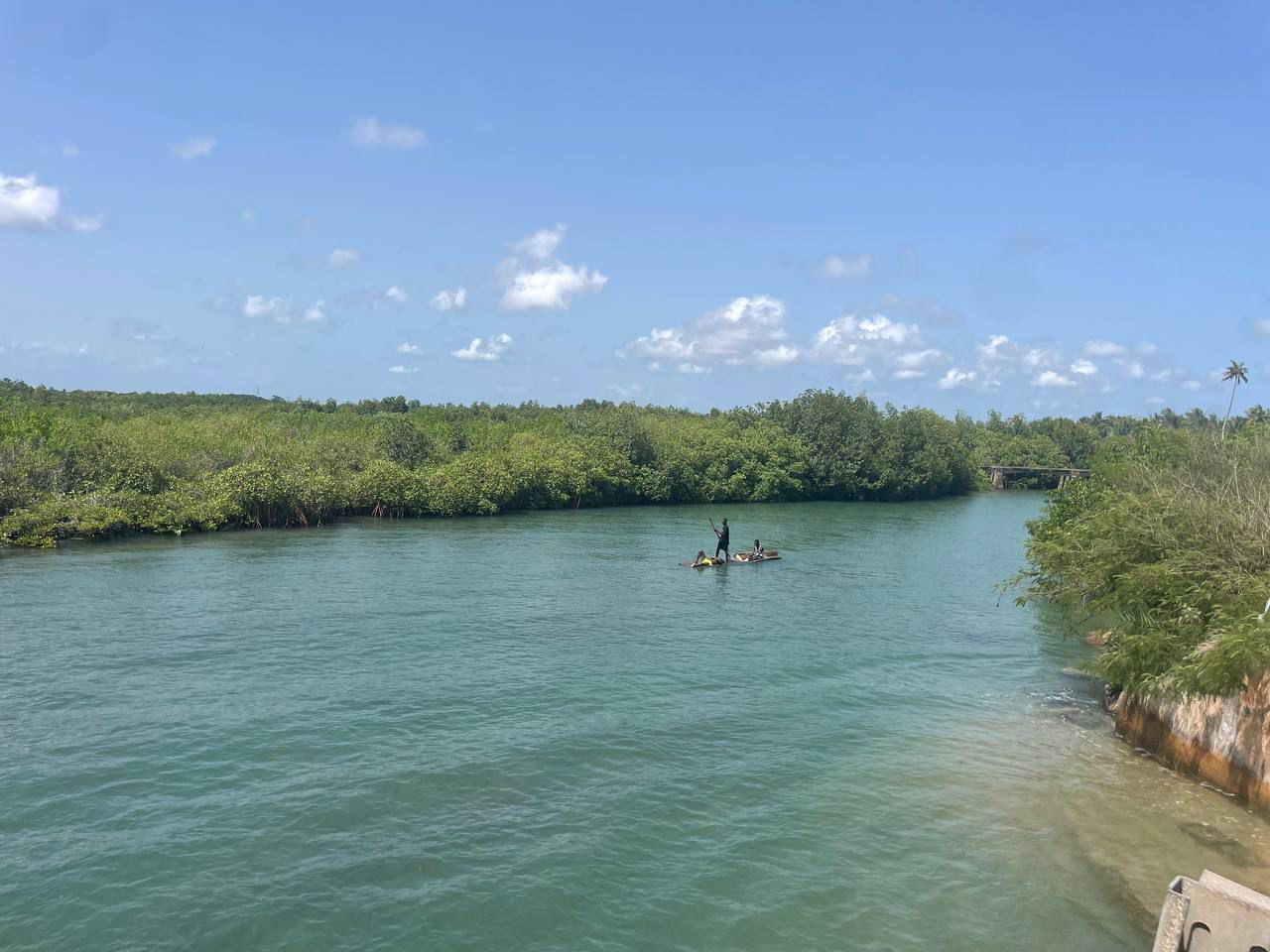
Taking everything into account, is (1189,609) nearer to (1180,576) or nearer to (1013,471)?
(1180,576)

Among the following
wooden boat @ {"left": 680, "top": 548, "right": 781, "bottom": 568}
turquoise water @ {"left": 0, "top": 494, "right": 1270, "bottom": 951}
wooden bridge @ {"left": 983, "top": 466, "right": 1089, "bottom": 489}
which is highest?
wooden bridge @ {"left": 983, "top": 466, "right": 1089, "bottom": 489}

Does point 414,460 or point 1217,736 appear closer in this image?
point 1217,736

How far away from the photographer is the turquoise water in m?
12.9

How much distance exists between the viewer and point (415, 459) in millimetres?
71062

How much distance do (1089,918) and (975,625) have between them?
20519 mm

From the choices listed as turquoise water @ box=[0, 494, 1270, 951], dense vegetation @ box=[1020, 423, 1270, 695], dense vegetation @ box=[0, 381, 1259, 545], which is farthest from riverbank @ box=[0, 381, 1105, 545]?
dense vegetation @ box=[1020, 423, 1270, 695]

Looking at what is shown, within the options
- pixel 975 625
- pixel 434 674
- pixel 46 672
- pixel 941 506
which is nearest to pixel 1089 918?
pixel 434 674

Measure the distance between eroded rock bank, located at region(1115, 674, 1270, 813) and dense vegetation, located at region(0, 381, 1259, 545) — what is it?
4604 centimetres

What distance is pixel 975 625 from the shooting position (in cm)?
3259

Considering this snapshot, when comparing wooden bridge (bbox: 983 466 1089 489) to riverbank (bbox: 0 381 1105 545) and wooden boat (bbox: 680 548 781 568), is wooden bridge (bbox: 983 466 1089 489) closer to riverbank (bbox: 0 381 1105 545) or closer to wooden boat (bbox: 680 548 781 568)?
riverbank (bbox: 0 381 1105 545)

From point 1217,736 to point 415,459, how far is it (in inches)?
2408

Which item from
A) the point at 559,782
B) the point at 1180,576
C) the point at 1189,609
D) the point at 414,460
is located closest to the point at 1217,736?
the point at 1189,609

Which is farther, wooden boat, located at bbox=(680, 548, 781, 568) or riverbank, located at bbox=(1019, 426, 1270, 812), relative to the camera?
wooden boat, located at bbox=(680, 548, 781, 568)

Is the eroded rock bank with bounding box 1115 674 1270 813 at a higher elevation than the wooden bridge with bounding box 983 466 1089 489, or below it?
below
